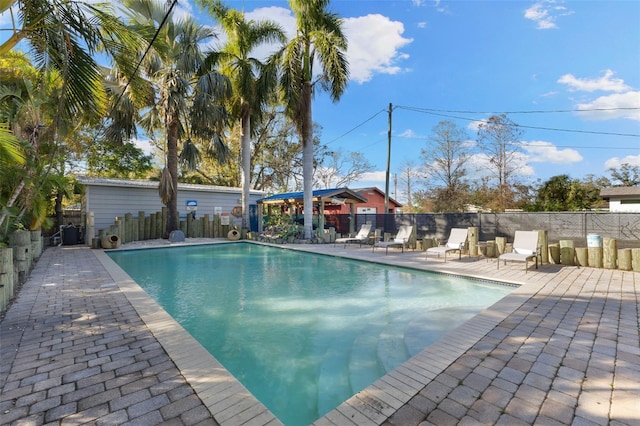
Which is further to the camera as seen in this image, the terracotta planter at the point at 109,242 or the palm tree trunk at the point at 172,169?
the palm tree trunk at the point at 172,169

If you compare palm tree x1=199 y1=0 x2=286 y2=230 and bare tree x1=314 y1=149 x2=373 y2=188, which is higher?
palm tree x1=199 y1=0 x2=286 y2=230

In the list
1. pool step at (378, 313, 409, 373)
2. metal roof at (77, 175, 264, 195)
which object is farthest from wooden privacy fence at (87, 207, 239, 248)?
pool step at (378, 313, 409, 373)

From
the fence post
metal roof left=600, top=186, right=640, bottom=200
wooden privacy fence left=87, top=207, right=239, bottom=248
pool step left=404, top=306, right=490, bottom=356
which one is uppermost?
metal roof left=600, top=186, right=640, bottom=200

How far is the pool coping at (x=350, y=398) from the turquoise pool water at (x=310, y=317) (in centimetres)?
38

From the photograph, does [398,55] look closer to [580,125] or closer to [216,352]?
[580,125]

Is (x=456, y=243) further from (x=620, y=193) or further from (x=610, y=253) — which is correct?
(x=620, y=193)

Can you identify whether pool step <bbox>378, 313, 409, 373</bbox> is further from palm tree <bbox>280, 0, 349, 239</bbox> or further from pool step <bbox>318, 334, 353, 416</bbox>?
palm tree <bbox>280, 0, 349, 239</bbox>

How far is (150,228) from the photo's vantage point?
578 inches

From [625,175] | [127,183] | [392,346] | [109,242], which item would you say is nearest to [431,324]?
[392,346]

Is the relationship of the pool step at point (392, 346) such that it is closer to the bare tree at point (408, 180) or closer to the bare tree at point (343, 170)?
the bare tree at point (343, 170)

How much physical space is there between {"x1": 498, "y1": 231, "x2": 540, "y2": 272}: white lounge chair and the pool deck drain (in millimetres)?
2489

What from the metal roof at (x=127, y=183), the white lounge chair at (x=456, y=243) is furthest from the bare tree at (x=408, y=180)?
the white lounge chair at (x=456, y=243)

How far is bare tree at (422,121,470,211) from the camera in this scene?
20922 mm

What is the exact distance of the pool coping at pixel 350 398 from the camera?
2021 mm
